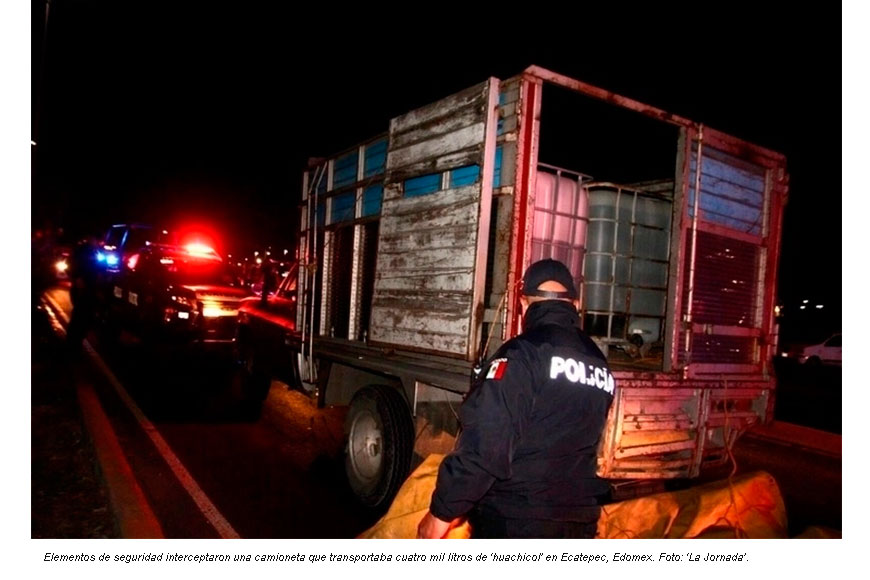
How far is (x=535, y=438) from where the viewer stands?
6.94 ft

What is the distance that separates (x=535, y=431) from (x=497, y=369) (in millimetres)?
285

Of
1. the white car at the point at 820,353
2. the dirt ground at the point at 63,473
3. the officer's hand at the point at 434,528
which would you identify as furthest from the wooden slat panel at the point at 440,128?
the white car at the point at 820,353

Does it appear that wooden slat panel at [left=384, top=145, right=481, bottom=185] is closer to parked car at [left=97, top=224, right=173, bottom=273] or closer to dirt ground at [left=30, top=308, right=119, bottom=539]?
dirt ground at [left=30, top=308, right=119, bottom=539]

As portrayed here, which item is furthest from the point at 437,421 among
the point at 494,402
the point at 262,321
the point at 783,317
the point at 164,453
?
the point at 783,317

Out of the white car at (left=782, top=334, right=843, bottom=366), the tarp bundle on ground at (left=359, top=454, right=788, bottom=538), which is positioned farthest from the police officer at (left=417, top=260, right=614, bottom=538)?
the white car at (left=782, top=334, right=843, bottom=366)

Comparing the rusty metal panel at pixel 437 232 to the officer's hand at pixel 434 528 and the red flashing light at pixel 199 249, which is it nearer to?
the officer's hand at pixel 434 528

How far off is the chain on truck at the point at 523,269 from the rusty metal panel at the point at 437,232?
0.04ft

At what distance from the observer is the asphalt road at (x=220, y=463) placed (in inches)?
151

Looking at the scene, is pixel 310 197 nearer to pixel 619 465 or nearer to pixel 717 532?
pixel 619 465

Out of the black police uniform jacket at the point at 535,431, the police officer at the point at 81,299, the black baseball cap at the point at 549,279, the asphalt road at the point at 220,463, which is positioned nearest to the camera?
the black police uniform jacket at the point at 535,431

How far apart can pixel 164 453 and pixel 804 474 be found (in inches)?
240

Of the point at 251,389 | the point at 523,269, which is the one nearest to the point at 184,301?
the point at 251,389

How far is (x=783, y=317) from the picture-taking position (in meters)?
20.4

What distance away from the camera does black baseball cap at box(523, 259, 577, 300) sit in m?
2.28
